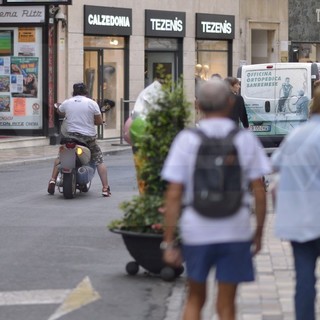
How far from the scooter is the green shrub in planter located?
20.6 feet

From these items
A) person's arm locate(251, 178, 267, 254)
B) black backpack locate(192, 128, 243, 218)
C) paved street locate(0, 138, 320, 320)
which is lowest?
paved street locate(0, 138, 320, 320)

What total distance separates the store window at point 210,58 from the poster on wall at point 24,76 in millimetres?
7847

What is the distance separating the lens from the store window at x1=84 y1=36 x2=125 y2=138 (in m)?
30.8

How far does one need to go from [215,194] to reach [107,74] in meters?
25.7

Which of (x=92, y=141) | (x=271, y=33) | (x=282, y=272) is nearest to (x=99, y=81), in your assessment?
(x=271, y=33)

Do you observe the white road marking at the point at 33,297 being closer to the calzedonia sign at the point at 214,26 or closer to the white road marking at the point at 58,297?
the white road marking at the point at 58,297

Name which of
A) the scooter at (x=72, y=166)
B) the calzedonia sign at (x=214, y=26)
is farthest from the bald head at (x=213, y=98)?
the calzedonia sign at (x=214, y=26)

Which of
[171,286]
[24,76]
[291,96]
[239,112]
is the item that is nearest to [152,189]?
[171,286]

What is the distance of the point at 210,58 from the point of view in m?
36.6

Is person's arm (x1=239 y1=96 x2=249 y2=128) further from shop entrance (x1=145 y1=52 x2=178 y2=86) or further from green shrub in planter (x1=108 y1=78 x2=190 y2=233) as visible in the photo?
shop entrance (x1=145 y1=52 x2=178 y2=86)

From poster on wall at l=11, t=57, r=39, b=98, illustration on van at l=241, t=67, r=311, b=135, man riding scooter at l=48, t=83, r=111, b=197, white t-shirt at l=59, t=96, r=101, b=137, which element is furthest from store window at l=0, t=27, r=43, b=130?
white t-shirt at l=59, t=96, r=101, b=137

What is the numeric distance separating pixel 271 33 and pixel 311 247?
3341cm

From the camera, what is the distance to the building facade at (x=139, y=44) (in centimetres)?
2925

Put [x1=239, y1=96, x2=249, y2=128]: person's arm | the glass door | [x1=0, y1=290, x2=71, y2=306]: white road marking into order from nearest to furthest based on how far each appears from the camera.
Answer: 1. [x1=0, y1=290, x2=71, y2=306]: white road marking
2. [x1=239, y1=96, x2=249, y2=128]: person's arm
3. the glass door
